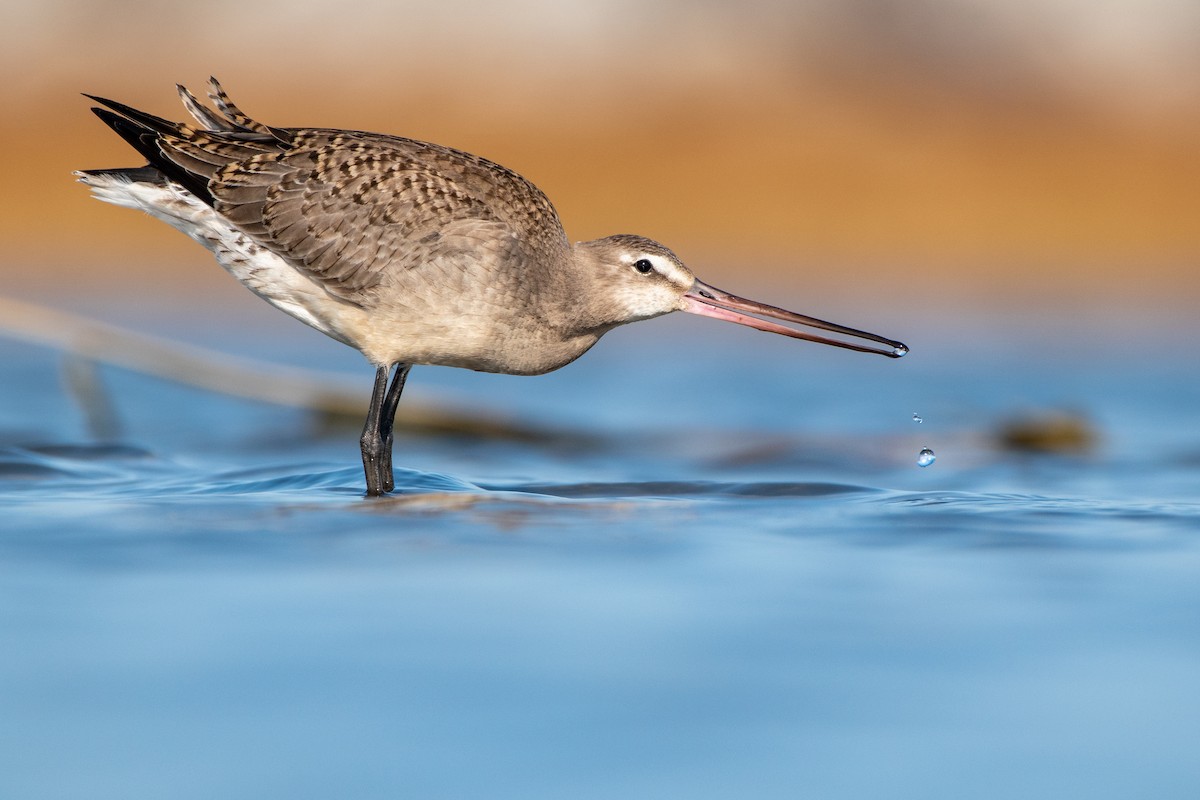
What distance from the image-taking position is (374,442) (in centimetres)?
680

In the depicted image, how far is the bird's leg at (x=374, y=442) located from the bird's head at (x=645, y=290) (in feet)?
3.16

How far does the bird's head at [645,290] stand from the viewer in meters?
6.75

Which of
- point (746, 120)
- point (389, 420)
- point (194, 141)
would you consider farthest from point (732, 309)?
point (746, 120)

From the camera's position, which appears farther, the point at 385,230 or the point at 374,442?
the point at 374,442

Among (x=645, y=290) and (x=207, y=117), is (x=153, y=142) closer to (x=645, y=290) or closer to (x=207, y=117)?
(x=207, y=117)

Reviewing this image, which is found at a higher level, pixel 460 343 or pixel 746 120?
pixel 746 120

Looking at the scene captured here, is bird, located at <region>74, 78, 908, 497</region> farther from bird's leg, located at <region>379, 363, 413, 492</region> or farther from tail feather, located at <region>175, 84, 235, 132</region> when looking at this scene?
tail feather, located at <region>175, 84, 235, 132</region>

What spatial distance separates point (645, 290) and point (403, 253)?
1.05 m

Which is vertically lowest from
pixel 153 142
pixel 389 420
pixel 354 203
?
pixel 389 420

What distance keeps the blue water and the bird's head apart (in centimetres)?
76

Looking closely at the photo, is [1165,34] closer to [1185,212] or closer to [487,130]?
[1185,212]

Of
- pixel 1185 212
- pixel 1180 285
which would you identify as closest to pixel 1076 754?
pixel 1180 285

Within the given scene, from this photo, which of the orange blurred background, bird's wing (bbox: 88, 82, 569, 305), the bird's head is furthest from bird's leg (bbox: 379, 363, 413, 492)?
the orange blurred background

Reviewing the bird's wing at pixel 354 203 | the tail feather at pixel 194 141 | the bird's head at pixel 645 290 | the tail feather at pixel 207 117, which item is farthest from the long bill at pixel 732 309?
A: the tail feather at pixel 207 117
